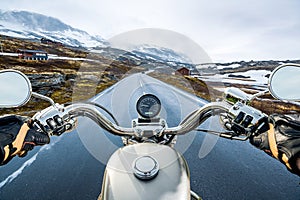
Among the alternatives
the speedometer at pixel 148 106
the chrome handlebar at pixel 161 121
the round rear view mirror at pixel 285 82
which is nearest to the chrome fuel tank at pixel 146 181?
the chrome handlebar at pixel 161 121

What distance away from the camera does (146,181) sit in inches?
41.9

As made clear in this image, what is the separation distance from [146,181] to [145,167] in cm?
7

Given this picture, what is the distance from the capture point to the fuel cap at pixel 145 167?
1052 millimetres

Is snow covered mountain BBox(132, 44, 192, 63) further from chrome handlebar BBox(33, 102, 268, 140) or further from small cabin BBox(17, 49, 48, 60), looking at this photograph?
small cabin BBox(17, 49, 48, 60)

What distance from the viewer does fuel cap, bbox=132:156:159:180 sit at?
105 centimetres

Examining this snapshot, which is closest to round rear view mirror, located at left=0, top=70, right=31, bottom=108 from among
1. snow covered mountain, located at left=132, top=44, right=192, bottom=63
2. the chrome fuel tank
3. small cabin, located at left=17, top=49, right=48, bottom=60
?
the chrome fuel tank

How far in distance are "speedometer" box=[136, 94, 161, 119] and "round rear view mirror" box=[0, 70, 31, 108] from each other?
2.96 feet

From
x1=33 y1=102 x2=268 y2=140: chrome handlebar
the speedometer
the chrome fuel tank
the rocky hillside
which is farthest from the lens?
the rocky hillside

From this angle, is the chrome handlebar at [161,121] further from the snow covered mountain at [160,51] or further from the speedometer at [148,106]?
the snow covered mountain at [160,51]

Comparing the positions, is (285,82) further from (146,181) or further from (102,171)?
(102,171)

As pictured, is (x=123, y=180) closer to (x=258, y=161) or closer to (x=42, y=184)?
(x=42, y=184)

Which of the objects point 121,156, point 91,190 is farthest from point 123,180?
point 91,190

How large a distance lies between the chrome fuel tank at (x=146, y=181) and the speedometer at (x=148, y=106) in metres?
0.53

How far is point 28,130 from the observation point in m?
1.23
